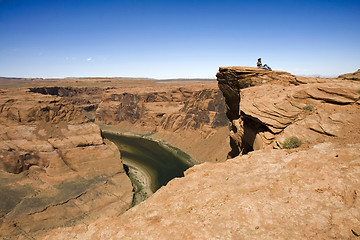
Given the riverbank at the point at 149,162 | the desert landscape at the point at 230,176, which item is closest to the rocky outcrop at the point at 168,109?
the riverbank at the point at 149,162

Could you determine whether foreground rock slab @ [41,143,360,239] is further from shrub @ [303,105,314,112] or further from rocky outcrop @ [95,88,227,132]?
rocky outcrop @ [95,88,227,132]

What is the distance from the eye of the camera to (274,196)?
712cm

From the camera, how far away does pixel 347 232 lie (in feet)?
17.6

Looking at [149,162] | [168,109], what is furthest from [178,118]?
[149,162]

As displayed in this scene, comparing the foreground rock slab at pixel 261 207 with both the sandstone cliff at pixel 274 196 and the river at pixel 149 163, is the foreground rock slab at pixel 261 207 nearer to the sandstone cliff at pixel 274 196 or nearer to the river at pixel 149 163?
the sandstone cliff at pixel 274 196

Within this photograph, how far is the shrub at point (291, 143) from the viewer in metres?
11.1

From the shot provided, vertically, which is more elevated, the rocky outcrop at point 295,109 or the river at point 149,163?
the rocky outcrop at point 295,109

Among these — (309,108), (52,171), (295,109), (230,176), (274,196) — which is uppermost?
(309,108)

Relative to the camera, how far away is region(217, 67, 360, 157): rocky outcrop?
11.7 meters

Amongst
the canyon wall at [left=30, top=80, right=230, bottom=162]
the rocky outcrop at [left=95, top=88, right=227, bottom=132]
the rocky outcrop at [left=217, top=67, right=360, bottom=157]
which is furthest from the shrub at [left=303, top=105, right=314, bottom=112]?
the rocky outcrop at [left=95, top=88, right=227, bottom=132]

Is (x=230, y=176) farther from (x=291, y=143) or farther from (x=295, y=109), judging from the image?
(x=295, y=109)

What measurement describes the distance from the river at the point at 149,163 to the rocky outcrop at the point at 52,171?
343 cm

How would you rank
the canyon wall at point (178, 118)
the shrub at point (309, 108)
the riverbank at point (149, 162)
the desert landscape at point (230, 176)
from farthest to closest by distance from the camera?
the canyon wall at point (178, 118)
the riverbank at point (149, 162)
the shrub at point (309, 108)
the desert landscape at point (230, 176)

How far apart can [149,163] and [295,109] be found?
3733 cm
